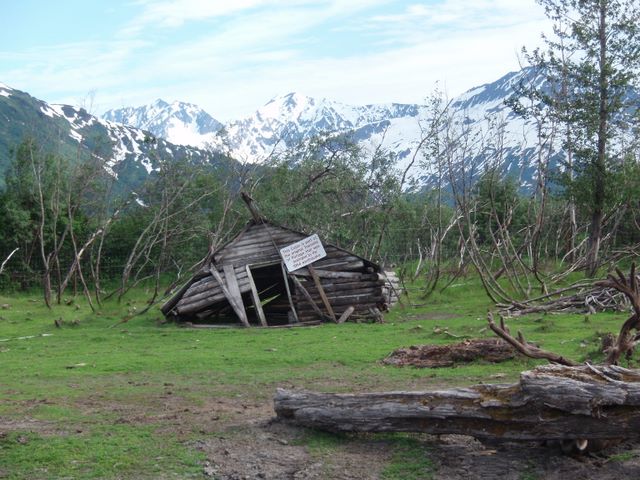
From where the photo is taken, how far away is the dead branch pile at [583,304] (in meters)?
18.8

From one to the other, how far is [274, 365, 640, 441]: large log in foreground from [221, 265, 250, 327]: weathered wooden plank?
1271cm

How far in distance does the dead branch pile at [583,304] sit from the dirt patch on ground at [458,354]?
6.59 metres

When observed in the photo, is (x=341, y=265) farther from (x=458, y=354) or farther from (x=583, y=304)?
(x=458, y=354)

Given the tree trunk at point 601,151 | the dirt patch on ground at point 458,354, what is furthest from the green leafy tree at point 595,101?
the dirt patch on ground at point 458,354

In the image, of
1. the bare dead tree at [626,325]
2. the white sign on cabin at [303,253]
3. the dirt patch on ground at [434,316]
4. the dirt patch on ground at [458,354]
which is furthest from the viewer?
the white sign on cabin at [303,253]

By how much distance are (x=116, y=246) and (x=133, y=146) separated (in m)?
144

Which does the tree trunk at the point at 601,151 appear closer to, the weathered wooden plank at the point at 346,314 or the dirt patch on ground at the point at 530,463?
the weathered wooden plank at the point at 346,314

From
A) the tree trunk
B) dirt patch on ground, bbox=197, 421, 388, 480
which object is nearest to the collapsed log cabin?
the tree trunk

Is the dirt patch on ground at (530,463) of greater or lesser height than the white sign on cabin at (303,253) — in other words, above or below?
below

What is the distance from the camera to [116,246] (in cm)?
3778

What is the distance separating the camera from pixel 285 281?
70.8 ft

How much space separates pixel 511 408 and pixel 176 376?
6.55m

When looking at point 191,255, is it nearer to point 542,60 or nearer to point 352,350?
point 542,60

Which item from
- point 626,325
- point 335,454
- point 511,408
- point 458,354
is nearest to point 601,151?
point 458,354
